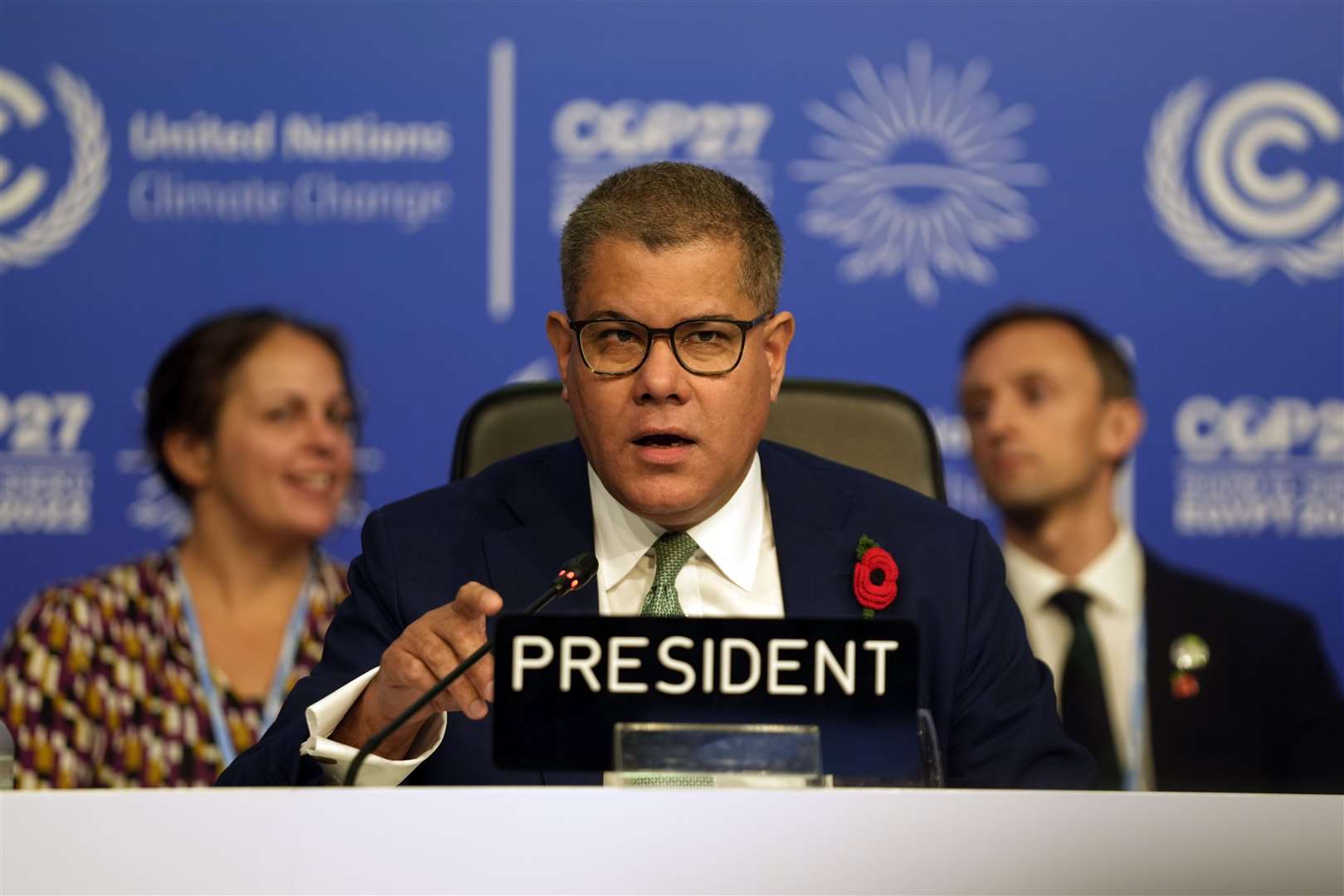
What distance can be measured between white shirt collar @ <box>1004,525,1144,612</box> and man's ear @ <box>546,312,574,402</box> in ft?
5.66

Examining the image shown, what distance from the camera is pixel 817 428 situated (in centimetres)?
242

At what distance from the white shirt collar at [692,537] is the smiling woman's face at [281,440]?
1.59m

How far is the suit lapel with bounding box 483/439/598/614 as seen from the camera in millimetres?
2074

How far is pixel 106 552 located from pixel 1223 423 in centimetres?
266

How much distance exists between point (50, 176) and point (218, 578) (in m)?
1.04

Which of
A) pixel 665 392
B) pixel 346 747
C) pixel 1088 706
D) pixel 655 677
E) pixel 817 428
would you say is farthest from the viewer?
pixel 1088 706

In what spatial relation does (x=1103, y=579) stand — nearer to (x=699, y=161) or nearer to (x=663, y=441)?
(x=699, y=161)

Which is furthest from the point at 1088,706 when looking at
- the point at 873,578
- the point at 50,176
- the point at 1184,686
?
the point at 50,176

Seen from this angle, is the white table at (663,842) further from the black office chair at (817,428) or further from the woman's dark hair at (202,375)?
the woman's dark hair at (202,375)

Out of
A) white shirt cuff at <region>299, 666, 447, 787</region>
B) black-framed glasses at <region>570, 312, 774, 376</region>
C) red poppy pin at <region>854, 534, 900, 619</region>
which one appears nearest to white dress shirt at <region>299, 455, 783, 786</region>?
red poppy pin at <region>854, 534, 900, 619</region>

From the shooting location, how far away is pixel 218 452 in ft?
11.8

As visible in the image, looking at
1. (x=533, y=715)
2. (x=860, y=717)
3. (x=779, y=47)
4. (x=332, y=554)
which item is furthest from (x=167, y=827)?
(x=779, y=47)

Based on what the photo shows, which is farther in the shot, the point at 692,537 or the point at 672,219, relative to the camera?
the point at 692,537

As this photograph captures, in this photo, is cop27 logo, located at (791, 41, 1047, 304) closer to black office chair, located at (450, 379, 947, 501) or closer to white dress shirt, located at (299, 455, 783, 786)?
black office chair, located at (450, 379, 947, 501)
